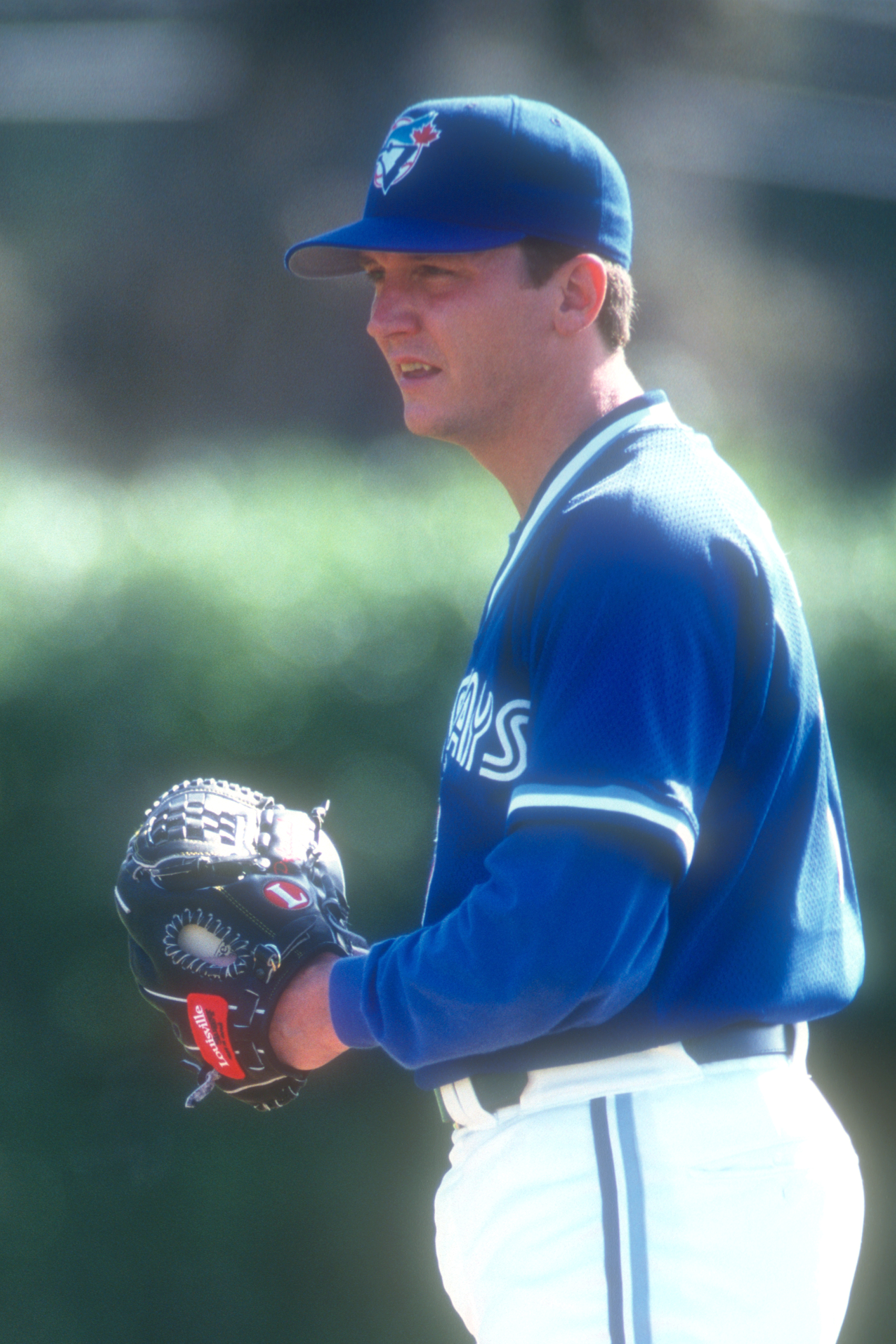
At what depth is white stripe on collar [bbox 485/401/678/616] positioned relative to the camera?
1.87 metres

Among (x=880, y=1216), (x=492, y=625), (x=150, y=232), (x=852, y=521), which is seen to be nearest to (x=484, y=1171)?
(x=492, y=625)

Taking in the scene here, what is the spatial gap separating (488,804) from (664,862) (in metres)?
0.32

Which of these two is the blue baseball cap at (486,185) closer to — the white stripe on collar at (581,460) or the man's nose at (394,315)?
the man's nose at (394,315)

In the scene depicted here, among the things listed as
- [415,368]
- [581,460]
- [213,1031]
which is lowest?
[213,1031]

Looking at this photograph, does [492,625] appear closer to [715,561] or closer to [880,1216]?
[715,561]

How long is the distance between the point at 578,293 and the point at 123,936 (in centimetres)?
237

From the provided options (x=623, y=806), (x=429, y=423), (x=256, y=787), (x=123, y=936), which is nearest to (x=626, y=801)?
(x=623, y=806)

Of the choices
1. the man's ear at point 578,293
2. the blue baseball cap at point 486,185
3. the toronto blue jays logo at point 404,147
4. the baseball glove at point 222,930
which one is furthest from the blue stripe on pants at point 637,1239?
the toronto blue jays logo at point 404,147

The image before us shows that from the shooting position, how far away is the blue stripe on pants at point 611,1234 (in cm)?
168

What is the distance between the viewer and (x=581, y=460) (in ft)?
6.22

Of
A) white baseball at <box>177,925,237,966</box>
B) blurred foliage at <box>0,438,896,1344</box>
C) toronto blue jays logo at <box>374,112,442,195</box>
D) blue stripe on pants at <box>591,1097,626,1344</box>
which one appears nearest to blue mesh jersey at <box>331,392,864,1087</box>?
blue stripe on pants at <box>591,1097,626,1344</box>

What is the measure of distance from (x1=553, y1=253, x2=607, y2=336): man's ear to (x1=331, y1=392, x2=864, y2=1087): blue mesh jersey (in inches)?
5.7

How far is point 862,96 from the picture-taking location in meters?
9.77

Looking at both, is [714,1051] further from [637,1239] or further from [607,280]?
[607,280]
